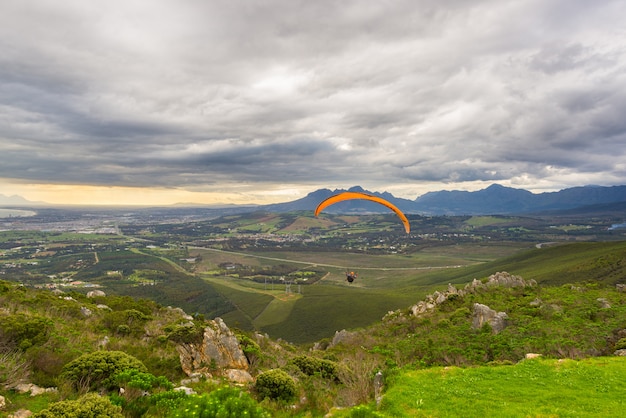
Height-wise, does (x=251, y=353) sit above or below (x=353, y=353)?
above

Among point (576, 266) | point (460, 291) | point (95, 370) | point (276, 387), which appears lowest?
point (576, 266)

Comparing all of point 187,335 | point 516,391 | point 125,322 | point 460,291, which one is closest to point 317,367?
point 187,335

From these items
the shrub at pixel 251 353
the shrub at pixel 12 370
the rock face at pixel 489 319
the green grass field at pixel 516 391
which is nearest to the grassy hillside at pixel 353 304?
the rock face at pixel 489 319

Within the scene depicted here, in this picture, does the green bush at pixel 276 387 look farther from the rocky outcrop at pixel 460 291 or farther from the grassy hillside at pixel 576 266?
the grassy hillside at pixel 576 266

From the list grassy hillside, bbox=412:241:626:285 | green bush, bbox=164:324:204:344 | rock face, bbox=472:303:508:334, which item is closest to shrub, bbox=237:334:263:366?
green bush, bbox=164:324:204:344

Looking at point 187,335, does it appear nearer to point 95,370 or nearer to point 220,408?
point 95,370

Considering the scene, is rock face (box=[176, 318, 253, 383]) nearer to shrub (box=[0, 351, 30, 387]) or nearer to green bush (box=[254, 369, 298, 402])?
green bush (box=[254, 369, 298, 402])
